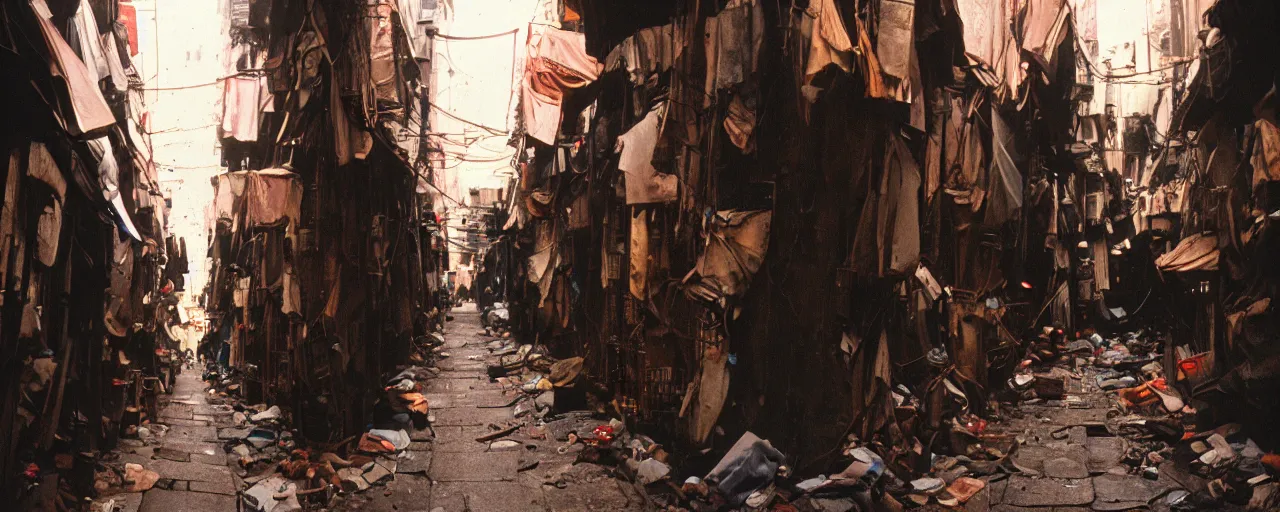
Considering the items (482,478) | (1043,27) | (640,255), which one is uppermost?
(1043,27)

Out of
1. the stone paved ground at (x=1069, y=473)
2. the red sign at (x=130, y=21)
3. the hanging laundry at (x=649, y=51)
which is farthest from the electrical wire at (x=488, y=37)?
the stone paved ground at (x=1069, y=473)

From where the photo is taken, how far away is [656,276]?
7375 mm

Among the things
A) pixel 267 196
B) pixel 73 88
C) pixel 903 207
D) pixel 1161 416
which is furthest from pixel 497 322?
pixel 73 88

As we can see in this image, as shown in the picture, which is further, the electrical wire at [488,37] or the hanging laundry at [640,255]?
the electrical wire at [488,37]

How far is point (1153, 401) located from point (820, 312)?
157 inches

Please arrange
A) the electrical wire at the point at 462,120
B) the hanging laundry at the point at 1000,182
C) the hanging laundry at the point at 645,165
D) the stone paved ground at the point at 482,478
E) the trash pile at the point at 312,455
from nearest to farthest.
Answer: the trash pile at the point at 312,455, the stone paved ground at the point at 482,478, the hanging laundry at the point at 645,165, the hanging laundry at the point at 1000,182, the electrical wire at the point at 462,120

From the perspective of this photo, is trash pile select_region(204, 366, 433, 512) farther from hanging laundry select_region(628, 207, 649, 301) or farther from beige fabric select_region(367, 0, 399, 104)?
beige fabric select_region(367, 0, 399, 104)

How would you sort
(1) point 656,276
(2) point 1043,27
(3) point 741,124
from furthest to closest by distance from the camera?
(2) point 1043,27 → (1) point 656,276 → (3) point 741,124

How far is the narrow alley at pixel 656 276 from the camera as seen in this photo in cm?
518

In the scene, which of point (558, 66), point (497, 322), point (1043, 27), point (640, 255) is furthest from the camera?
point (497, 322)

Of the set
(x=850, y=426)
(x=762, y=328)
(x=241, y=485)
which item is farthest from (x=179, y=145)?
(x=850, y=426)

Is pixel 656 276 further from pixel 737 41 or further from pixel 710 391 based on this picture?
pixel 737 41

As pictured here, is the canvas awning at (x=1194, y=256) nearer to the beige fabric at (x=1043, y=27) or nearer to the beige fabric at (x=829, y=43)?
the beige fabric at (x=1043, y=27)

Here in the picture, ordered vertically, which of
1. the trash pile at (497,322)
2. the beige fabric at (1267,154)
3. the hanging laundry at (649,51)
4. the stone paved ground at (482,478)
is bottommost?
the stone paved ground at (482,478)
